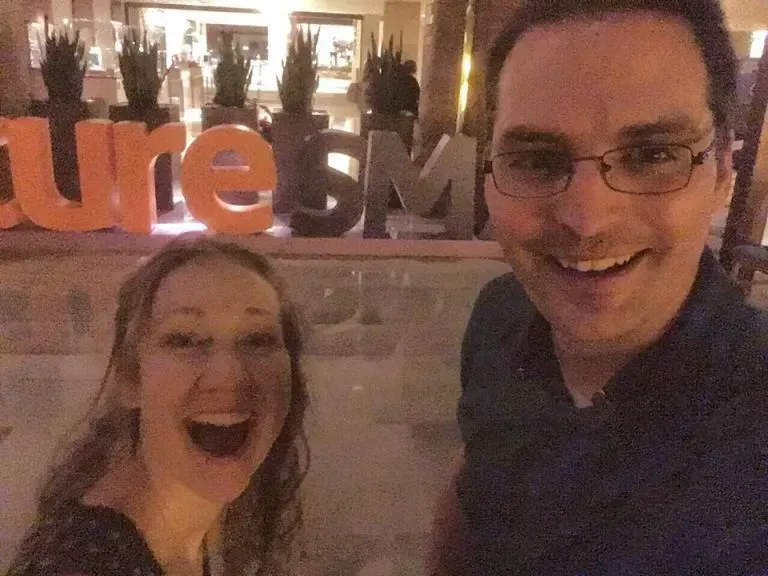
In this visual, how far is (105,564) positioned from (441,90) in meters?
4.31

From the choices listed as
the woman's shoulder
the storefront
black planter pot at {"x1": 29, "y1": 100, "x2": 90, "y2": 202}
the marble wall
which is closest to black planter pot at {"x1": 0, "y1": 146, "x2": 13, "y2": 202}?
black planter pot at {"x1": 29, "y1": 100, "x2": 90, "y2": 202}

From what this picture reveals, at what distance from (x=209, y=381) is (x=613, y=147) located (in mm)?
703

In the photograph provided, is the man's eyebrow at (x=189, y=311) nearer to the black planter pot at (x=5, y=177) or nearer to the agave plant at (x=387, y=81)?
the black planter pot at (x=5, y=177)

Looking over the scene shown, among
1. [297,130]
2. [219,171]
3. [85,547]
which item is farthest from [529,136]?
[297,130]

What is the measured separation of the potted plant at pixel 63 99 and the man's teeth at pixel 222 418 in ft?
10.9

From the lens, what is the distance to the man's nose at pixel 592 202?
80 cm

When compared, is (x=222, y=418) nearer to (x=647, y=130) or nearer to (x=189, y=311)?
(x=189, y=311)

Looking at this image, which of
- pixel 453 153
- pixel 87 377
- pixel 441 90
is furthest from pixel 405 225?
pixel 87 377

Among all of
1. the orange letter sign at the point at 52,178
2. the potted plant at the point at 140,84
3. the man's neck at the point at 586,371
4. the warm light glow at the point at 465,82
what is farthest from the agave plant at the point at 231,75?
the man's neck at the point at 586,371

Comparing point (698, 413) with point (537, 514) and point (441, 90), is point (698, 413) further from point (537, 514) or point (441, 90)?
point (441, 90)

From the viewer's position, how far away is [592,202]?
2.63ft

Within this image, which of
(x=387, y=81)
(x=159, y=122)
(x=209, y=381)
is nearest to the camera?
(x=209, y=381)

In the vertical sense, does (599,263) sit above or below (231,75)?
below

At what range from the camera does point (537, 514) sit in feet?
2.86
